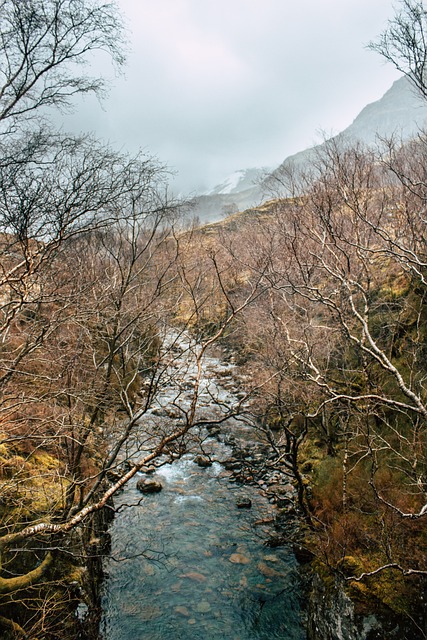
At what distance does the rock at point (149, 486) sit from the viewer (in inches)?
416

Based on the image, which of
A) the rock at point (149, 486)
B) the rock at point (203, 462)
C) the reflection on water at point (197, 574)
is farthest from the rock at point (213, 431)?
the rock at point (149, 486)

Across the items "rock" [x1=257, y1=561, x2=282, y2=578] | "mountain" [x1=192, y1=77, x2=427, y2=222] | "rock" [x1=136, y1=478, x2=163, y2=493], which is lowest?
"rock" [x1=257, y1=561, x2=282, y2=578]

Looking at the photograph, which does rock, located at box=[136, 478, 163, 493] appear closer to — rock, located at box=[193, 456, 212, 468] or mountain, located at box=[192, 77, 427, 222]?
rock, located at box=[193, 456, 212, 468]

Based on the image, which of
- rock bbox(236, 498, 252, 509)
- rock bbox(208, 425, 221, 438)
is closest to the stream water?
rock bbox(236, 498, 252, 509)

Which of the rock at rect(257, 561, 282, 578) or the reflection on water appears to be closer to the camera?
the reflection on water

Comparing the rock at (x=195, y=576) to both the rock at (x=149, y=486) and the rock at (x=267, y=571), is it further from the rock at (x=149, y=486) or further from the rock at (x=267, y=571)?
the rock at (x=149, y=486)

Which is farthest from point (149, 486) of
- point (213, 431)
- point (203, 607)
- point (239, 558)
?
point (213, 431)

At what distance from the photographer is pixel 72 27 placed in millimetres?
5328

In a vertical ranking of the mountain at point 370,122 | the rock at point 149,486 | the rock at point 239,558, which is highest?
the mountain at point 370,122

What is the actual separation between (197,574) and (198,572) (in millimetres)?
55

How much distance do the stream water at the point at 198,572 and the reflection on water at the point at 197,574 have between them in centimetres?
2

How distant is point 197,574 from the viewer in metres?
7.72

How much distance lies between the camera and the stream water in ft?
21.5

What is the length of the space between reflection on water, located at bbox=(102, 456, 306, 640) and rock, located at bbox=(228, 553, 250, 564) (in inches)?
0.9
